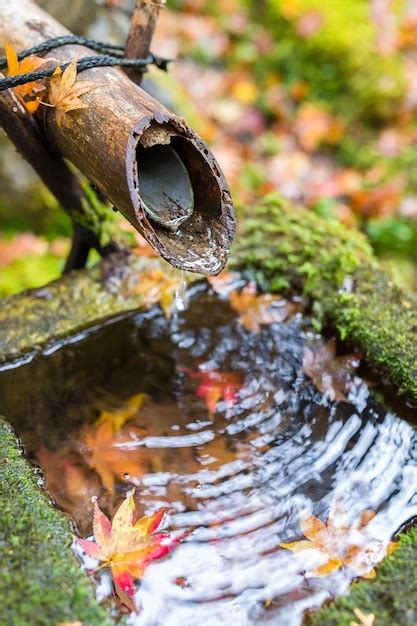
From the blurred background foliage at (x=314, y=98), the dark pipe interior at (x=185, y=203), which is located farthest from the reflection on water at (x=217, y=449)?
the blurred background foliage at (x=314, y=98)

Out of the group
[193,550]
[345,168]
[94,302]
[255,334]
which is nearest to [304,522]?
[193,550]

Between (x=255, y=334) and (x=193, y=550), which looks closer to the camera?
(x=193, y=550)

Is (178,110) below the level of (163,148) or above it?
below

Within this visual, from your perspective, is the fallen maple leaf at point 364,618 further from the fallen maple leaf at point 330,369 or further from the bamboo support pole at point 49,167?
the bamboo support pole at point 49,167

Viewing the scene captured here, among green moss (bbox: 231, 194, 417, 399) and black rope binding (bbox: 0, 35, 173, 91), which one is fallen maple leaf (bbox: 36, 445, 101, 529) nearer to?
green moss (bbox: 231, 194, 417, 399)

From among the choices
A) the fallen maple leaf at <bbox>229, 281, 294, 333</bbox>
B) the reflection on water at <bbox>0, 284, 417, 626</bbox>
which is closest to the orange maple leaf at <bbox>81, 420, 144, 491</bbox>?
the reflection on water at <bbox>0, 284, 417, 626</bbox>

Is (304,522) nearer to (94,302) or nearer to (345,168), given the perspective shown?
(94,302)
